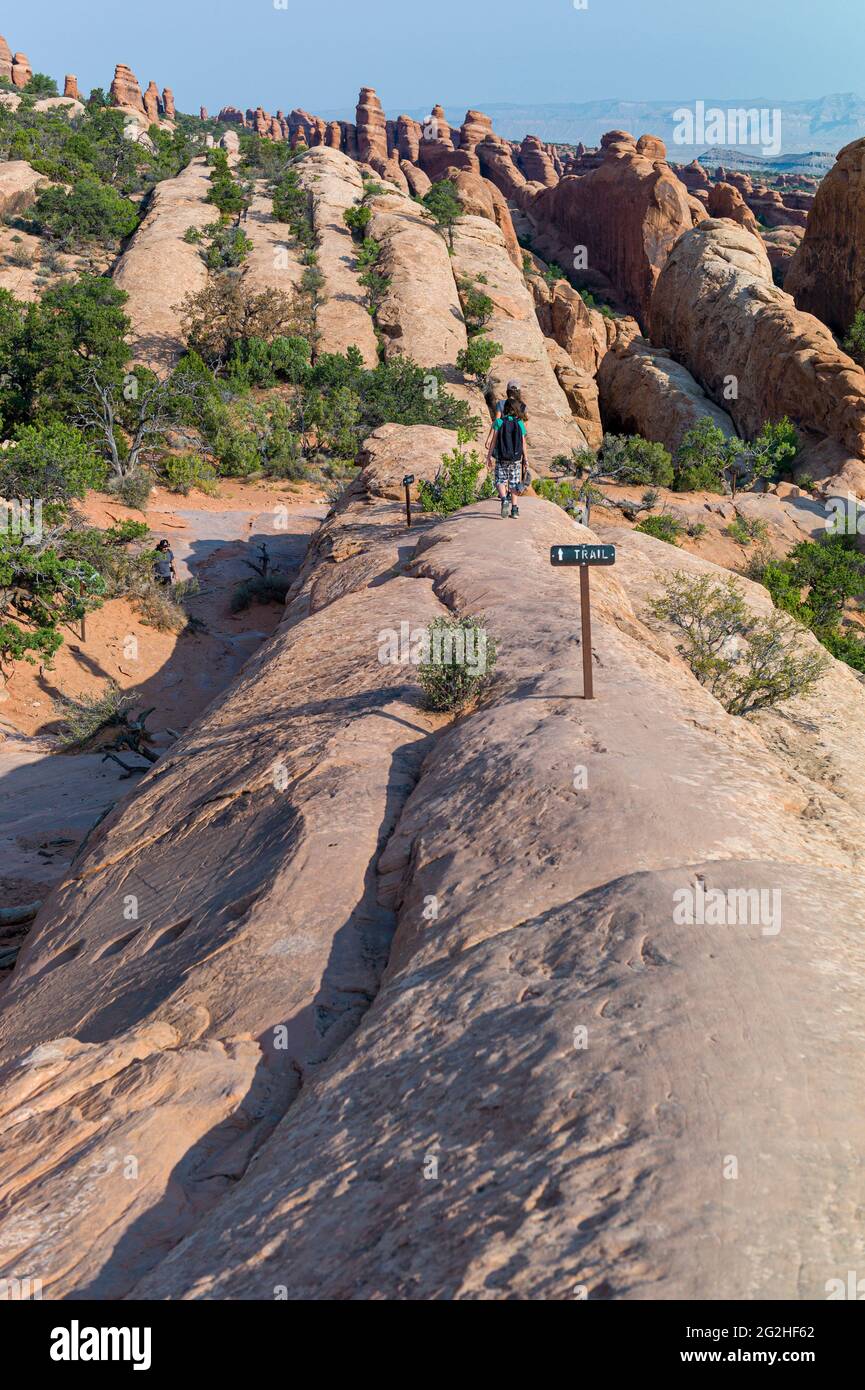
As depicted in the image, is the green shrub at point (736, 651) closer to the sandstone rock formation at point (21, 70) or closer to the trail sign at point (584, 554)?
the trail sign at point (584, 554)

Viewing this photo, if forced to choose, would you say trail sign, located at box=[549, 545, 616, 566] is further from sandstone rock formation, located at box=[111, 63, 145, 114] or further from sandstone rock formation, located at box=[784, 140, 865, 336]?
sandstone rock formation, located at box=[111, 63, 145, 114]

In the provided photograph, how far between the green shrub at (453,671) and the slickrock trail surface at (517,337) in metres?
23.5

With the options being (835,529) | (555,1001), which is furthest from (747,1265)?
(835,529)

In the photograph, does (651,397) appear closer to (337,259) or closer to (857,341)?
(857,341)

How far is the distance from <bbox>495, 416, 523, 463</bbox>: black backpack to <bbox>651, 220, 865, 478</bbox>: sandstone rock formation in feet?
69.9

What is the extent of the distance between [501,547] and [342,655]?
2.92 metres

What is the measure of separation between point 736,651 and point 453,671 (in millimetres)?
5135

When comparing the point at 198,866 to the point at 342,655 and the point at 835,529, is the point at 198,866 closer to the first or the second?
the point at 342,655

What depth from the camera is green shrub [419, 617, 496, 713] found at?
7.58 m

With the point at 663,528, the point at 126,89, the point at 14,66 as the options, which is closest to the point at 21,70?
the point at 14,66

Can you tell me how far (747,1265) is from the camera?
2604 millimetres

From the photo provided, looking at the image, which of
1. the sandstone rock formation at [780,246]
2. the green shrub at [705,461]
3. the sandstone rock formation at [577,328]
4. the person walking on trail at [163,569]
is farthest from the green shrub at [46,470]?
the sandstone rock formation at [780,246]

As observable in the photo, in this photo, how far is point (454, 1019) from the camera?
3977mm

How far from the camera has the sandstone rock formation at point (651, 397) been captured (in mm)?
35109
